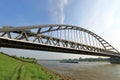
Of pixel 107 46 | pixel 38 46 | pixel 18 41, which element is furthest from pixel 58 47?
pixel 107 46

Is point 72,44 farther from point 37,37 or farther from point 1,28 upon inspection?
point 1,28

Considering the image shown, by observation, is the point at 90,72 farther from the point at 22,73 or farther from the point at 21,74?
the point at 21,74

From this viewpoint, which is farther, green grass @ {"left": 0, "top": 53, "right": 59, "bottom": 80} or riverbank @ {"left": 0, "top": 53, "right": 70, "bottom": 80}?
riverbank @ {"left": 0, "top": 53, "right": 70, "bottom": 80}

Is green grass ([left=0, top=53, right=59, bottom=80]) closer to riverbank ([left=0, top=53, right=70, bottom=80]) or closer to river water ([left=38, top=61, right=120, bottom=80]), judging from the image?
riverbank ([left=0, top=53, right=70, bottom=80])

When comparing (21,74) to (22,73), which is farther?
(22,73)

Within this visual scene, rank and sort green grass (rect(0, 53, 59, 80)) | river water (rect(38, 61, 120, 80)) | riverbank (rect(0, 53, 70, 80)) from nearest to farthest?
1. green grass (rect(0, 53, 59, 80))
2. riverbank (rect(0, 53, 70, 80))
3. river water (rect(38, 61, 120, 80))

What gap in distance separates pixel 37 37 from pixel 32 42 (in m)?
5.84

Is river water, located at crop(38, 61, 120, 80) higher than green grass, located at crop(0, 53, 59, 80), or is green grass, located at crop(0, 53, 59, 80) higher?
green grass, located at crop(0, 53, 59, 80)

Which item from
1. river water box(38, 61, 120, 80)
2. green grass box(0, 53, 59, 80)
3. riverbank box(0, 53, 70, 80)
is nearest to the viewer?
green grass box(0, 53, 59, 80)

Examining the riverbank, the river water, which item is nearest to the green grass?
the riverbank

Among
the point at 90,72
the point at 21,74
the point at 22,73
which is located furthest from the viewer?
the point at 90,72

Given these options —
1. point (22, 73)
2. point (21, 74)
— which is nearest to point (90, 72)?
point (22, 73)

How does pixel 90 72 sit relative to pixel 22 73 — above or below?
below

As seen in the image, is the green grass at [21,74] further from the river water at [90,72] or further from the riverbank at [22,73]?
the river water at [90,72]
